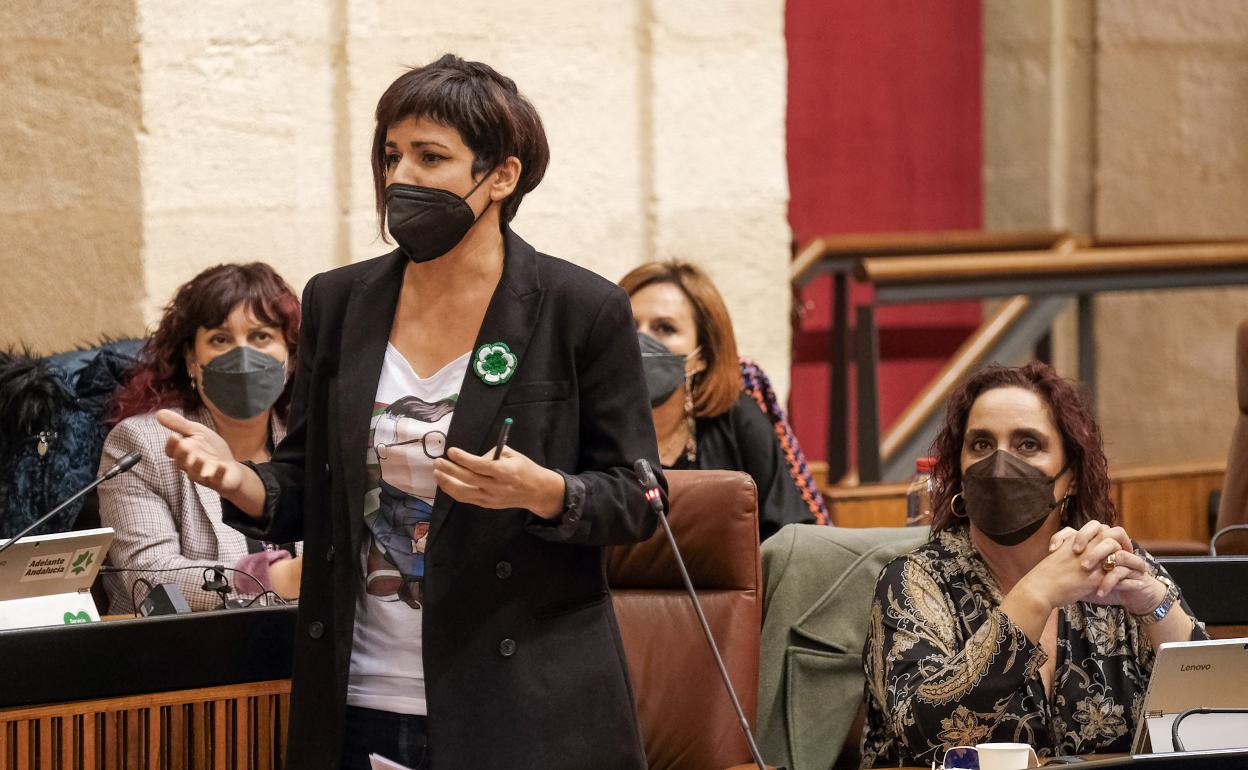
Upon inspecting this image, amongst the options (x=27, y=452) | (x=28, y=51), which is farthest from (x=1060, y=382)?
(x=28, y=51)

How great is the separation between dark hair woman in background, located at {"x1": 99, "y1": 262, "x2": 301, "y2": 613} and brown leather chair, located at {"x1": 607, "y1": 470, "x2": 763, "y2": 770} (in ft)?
2.18

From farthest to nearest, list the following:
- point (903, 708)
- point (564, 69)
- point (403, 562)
Result: point (564, 69), point (903, 708), point (403, 562)

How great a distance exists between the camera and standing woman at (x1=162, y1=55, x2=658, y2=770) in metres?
1.95

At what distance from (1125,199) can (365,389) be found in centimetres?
485

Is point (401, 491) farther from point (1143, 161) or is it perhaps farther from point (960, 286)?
point (1143, 161)

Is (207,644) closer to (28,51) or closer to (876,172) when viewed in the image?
(28,51)

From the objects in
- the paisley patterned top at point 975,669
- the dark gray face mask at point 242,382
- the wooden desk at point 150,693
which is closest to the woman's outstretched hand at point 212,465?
the wooden desk at point 150,693

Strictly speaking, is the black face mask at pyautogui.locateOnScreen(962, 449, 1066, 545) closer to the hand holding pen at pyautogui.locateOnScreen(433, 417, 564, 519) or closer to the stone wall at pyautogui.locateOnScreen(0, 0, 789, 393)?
the hand holding pen at pyautogui.locateOnScreen(433, 417, 564, 519)

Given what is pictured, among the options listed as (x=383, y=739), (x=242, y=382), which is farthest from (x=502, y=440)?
(x=242, y=382)

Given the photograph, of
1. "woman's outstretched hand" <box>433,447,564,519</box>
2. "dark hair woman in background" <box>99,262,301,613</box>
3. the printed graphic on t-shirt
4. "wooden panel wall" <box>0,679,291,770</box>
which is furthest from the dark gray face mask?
"woman's outstretched hand" <box>433,447,564,519</box>

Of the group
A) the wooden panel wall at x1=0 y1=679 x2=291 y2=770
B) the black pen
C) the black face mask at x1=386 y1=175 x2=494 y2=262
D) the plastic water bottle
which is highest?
the black face mask at x1=386 y1=175 x2=494 y2=262

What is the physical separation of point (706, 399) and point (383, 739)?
1.99m

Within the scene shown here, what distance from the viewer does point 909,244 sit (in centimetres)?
571

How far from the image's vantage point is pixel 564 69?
4422mm
